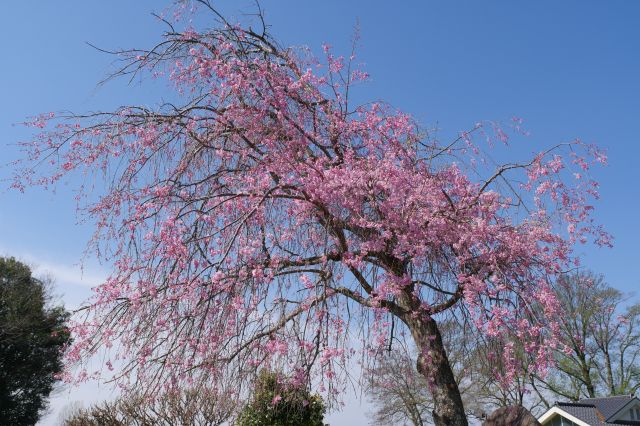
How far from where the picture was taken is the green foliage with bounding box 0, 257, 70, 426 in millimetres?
20484

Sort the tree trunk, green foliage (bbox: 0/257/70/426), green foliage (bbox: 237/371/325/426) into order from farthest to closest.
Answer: green foliage (bbox: 0/257/70/426) < green foliage (bbox: 237/371/325/426) < the tree trunk

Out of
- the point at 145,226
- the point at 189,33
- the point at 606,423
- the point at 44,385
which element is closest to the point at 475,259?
the point at 145,226

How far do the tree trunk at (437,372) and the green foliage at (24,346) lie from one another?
16112 mm

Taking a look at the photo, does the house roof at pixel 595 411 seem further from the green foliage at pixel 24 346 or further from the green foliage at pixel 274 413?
the green foliage at pixel 24 346

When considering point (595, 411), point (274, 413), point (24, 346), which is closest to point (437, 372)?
point (274, 413)

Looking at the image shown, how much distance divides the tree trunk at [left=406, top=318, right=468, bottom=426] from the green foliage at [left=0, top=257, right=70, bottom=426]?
16112mm

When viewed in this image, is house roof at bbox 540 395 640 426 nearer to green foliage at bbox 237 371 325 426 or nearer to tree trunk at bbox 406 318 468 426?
green foliage at bbox 237 371 325 426

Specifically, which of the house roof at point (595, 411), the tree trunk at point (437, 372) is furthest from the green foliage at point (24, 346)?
the house roof at point (595, 411)

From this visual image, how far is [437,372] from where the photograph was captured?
7.54 meters

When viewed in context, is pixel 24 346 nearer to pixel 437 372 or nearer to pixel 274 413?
pixel 274 413

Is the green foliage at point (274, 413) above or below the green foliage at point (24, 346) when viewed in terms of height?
below

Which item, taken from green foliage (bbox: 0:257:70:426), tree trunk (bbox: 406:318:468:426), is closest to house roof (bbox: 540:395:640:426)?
tree trunk (bbox: 406:318:468:426)

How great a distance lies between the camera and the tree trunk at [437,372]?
741cm

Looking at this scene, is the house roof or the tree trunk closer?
the tree trunk
